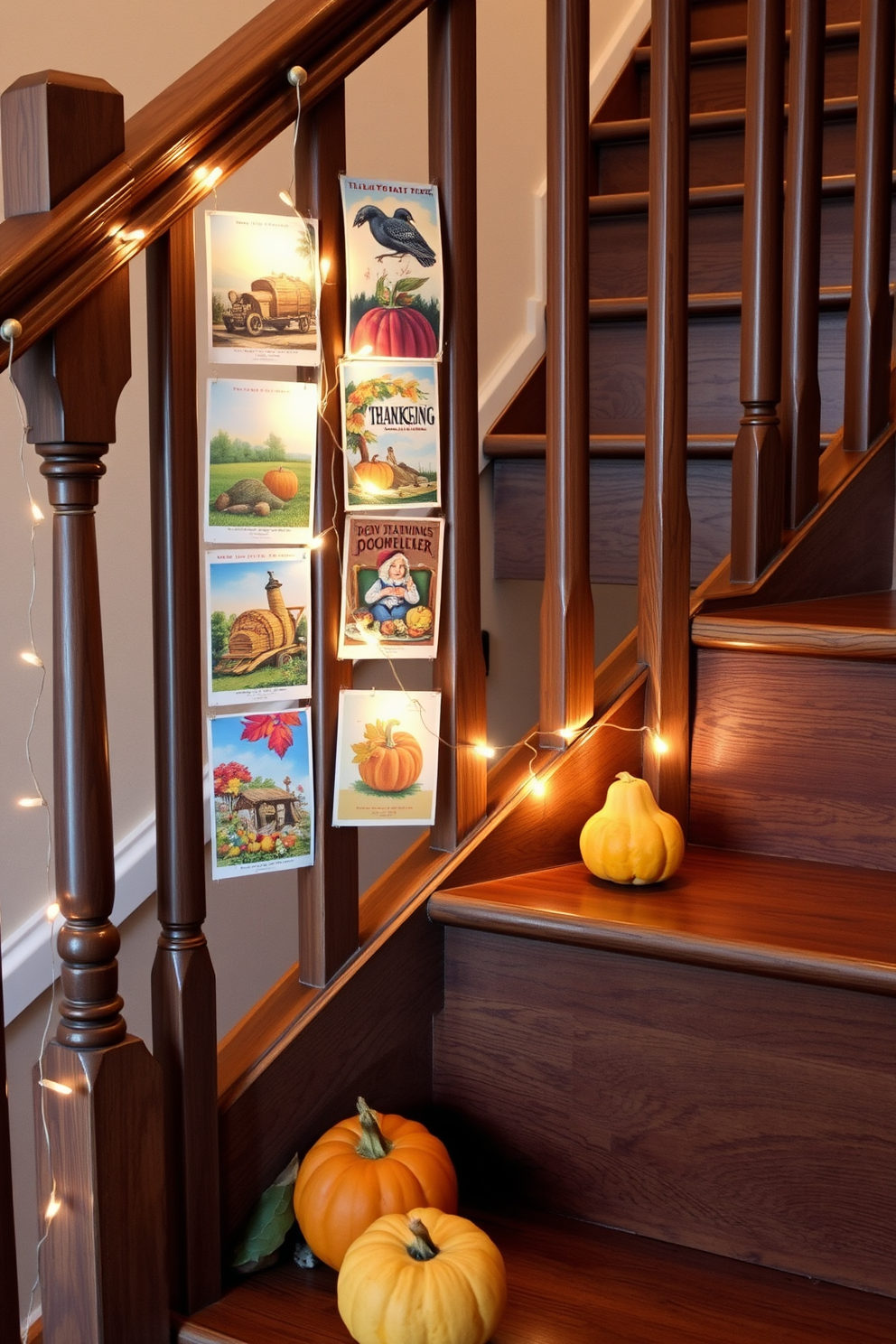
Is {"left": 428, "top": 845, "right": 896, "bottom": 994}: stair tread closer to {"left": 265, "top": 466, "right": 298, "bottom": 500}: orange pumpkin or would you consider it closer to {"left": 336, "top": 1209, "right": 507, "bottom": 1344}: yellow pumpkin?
{"left": 336, "top": 1209, "right": 507, "bottom": 1344}: yellow pumpkin

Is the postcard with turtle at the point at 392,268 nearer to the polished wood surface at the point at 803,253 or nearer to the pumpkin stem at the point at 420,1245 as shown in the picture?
the polished wood surface at the point at 803,253

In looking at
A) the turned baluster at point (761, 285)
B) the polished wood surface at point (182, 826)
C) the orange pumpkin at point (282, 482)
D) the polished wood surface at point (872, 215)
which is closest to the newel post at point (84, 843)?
the polished wood surface at point (182, 826)

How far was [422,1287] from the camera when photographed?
84 cm

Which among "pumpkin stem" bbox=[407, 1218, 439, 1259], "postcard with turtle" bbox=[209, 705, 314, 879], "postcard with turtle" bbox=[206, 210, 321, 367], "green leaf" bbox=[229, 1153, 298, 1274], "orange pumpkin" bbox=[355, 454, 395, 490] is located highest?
"postcard with turtle" bbox=[206, 210, 321, 367]

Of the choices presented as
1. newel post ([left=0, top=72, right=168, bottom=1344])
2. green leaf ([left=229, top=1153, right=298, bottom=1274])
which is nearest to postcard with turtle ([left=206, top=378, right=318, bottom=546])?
newel post ([left=0, top=72, right=168, bottom=1344])

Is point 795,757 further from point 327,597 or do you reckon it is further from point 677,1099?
point 327,597

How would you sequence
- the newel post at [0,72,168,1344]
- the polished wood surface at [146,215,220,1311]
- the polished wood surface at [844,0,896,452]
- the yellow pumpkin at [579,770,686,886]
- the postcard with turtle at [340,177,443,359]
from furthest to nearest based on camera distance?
the polished wood surface at [844,0,896,452]
the yellow pumpkin at [579,770,686,886]
the postcard with turtle at [340,177,443,359]
the polished wood surface at [146,215,220,1311]
the newel post at [0,72,168,1344]

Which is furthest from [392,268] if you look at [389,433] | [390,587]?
[390,587]

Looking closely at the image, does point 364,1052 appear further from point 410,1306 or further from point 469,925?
point 410,1306

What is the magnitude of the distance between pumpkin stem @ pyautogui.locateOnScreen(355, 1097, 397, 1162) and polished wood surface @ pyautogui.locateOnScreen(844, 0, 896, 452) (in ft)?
3.33

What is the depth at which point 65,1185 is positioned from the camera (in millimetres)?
896

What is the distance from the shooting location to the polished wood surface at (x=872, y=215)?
1.53 metres

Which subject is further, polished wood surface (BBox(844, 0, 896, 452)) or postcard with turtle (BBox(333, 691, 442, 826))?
polished wood surface (BBox(844, 0, 896, 452))

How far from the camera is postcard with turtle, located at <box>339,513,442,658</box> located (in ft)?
3.48
